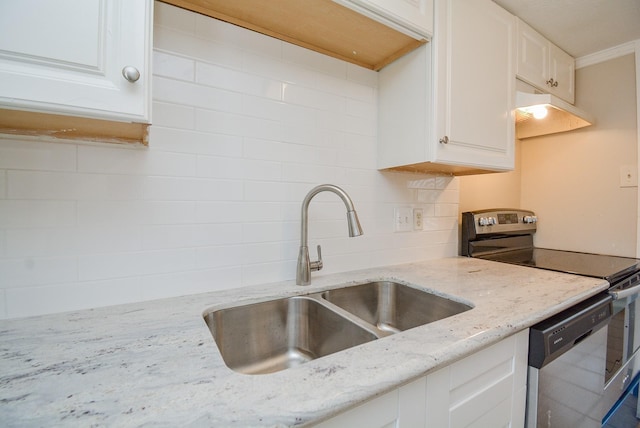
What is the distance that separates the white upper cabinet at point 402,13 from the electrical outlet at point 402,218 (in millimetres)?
751

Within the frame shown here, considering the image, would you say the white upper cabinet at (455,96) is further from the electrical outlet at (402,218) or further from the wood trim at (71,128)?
the wood trim at (71,128)

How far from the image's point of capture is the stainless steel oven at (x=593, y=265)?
3.86ft

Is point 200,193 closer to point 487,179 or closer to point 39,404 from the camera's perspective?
point 39,404

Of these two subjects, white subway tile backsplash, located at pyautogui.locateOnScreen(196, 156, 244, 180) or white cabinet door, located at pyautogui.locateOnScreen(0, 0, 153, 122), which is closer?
white cabinet door, located at pyautogui.locateOnScreen(0, 0, 153, 122)

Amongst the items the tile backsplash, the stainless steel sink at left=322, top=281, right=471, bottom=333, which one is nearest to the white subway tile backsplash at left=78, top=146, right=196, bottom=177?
the tile backsplash

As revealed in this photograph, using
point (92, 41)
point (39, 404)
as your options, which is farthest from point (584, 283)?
point (92, 41)

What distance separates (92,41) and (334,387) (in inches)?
32.4

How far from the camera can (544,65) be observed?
5.14 feet

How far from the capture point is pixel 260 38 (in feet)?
3.36

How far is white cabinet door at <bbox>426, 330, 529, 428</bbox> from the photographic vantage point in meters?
0.63

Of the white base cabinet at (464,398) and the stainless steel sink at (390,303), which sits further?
the stainless steel sink at (390,303)

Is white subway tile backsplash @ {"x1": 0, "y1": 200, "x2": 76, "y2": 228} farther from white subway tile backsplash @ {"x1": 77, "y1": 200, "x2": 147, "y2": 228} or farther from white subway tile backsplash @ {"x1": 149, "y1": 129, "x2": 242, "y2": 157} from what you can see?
white subway tile backsplash @ {"x1": 149, "y1": 129, "x2": 242, "y2": 157}

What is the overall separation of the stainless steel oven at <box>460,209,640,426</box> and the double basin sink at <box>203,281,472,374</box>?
0.75 metres

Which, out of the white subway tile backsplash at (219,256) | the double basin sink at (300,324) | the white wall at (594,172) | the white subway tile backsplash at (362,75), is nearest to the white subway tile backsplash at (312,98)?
the white subway tile backsplash at (362,75)
